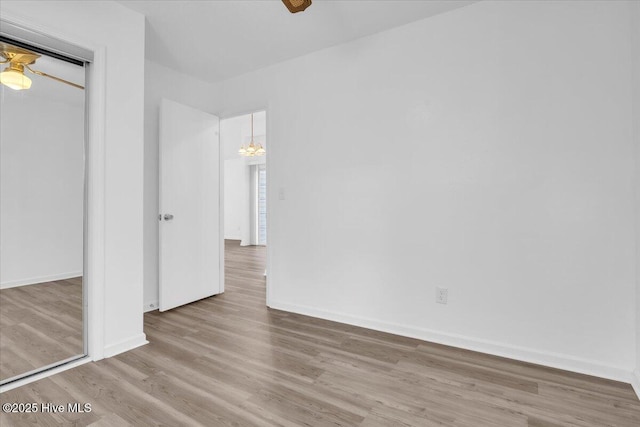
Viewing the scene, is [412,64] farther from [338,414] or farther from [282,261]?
[338,414]

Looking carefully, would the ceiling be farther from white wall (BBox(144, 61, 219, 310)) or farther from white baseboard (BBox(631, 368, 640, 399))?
white baseboard (BBox(631, 368, 640, 399))

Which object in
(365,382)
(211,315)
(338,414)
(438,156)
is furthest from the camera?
(211,315)

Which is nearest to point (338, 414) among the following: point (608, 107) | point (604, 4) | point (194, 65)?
point (608, 107)

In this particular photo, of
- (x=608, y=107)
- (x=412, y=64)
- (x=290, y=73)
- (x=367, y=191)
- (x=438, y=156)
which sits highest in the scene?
(x=290, y=73)

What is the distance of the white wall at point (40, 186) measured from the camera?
81.6 inches

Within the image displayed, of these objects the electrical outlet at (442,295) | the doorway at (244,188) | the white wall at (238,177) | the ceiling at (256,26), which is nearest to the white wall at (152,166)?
the ceiling at (256,26)

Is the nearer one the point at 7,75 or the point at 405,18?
the point at 7,75

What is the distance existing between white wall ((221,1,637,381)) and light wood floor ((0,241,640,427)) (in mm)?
315

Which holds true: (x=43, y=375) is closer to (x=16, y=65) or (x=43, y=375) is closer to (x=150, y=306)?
(x=150, y=306)

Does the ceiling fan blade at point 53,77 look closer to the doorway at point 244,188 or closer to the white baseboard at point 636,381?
the white baseboard at point 636,381

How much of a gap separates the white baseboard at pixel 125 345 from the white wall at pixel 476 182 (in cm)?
134

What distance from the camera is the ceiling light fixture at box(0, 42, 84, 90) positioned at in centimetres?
201

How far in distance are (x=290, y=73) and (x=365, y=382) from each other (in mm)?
2928

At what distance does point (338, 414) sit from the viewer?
170 cm
